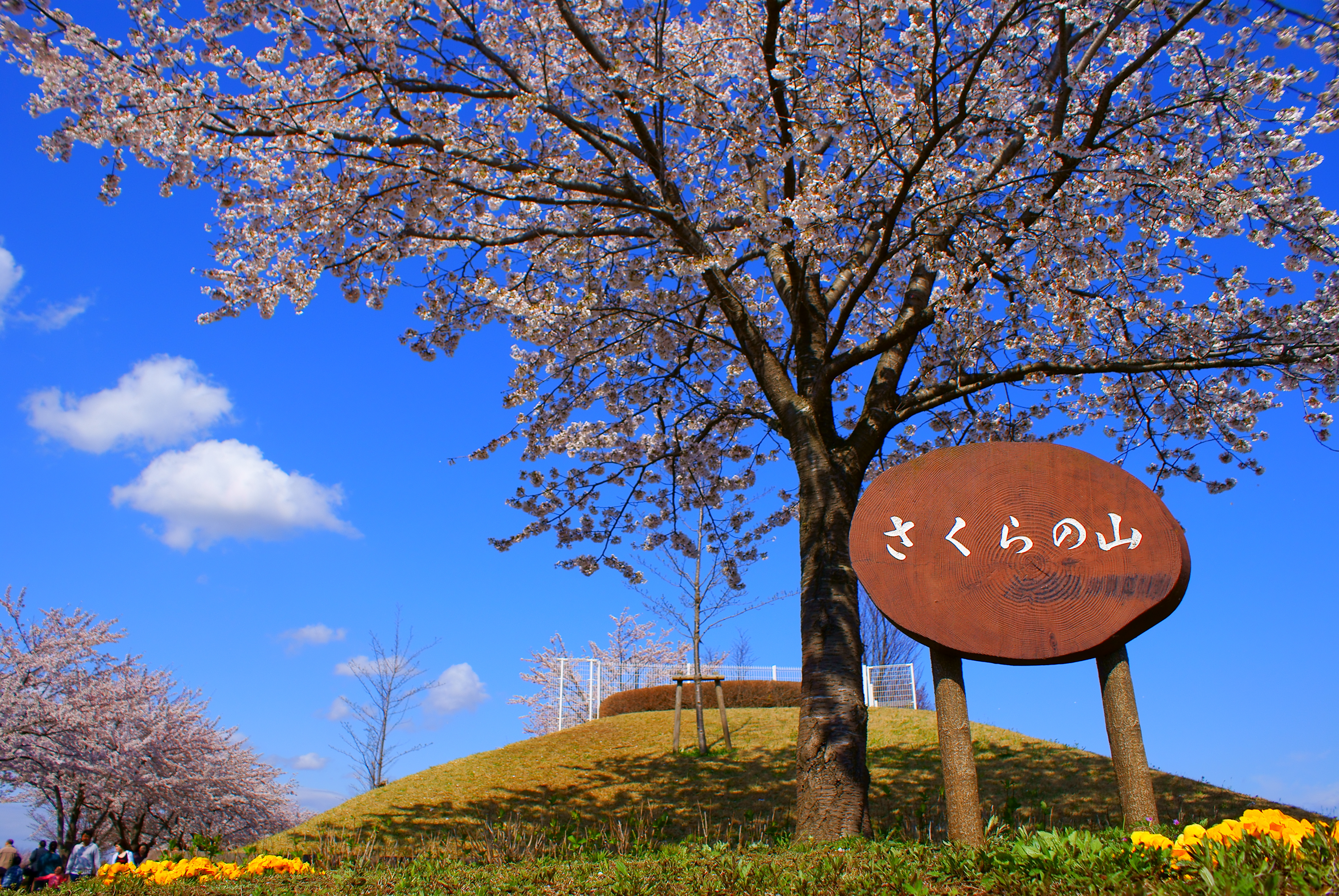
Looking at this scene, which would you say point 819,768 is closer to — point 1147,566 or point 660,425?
point 1147,566

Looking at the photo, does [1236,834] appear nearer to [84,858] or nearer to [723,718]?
[723,718]

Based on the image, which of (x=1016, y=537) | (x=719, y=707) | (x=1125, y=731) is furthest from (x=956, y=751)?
(x=719, y=707)

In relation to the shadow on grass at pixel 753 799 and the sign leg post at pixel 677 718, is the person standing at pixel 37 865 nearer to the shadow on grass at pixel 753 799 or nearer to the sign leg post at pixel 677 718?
the shadow on grass at pixel 753 799

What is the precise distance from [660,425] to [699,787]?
503 cm

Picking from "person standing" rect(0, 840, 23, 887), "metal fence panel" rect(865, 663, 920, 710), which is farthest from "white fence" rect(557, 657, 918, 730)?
"person standing" rect(0, 840, 23, 887)

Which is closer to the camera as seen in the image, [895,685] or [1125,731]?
[1125,731]

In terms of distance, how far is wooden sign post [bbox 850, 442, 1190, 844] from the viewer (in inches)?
167

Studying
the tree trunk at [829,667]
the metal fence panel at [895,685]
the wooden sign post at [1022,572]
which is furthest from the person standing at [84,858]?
the metal fence panel at [895,685]

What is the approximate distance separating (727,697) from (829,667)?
1251 cm

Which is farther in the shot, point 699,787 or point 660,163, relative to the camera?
point 699,787

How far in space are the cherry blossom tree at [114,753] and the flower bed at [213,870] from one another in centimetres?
915

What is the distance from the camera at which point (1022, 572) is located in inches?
172

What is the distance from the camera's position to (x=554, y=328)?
972 centimetres

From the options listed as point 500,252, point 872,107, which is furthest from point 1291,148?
point 500,252
